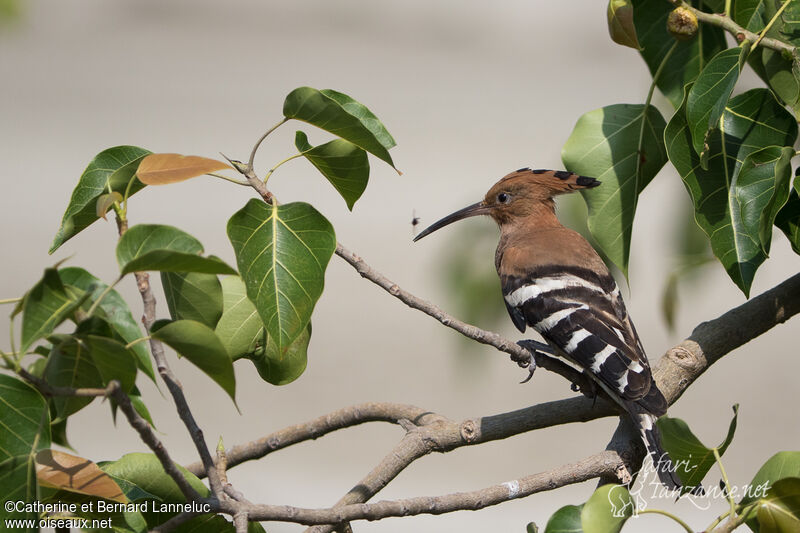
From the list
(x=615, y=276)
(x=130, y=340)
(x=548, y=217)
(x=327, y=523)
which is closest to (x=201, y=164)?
(x=130, y=340)

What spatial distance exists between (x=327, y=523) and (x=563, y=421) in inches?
20.5

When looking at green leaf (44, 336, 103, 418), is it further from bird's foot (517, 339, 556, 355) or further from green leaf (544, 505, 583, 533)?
bird's foot (517, 339, 556, 355)

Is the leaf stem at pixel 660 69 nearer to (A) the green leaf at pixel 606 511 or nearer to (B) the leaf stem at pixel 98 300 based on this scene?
(A) the green leaf at pixel 606 511

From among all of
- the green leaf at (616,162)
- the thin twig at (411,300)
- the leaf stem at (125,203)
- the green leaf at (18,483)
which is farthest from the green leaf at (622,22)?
the green leaf at (18,483)

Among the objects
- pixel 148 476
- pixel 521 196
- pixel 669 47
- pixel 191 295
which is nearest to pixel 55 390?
pixel 191 295

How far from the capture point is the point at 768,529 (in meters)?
0.88

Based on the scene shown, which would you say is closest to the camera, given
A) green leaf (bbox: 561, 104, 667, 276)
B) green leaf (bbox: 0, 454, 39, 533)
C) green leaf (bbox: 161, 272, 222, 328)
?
green leaf (bbox: 0, 454, 39, 533)

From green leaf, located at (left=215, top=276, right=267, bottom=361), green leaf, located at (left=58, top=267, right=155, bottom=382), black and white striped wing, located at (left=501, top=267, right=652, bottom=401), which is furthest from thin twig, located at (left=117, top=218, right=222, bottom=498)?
black and white striped wing, located at (left=501, top=267, right=652, bottom=401)

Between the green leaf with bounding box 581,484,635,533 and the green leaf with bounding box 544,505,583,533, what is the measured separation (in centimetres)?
6

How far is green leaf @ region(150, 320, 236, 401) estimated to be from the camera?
759mm

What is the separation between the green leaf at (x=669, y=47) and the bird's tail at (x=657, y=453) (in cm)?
54

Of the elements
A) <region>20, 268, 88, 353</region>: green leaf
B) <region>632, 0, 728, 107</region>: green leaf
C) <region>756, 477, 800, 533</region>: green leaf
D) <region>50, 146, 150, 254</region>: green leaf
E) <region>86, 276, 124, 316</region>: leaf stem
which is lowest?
<region>756, 477, 800, 533</region>: green leaf

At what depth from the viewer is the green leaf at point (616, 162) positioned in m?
1.29

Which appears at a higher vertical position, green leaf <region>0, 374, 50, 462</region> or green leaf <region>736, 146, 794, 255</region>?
green leaf <region>736, 146, 794, 255</region>
